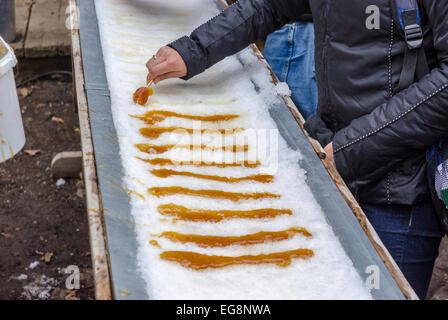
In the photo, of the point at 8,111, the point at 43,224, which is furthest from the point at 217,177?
the point at 43,224

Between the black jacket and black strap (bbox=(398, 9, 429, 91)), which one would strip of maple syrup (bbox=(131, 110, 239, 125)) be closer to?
the black jacket

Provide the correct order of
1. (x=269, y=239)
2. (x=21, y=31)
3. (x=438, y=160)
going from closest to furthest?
(x=269, y=239) < (x=438, y=160) < (x=21, y=31)

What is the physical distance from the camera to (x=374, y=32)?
1.69 m

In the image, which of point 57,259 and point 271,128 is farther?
point 57,259

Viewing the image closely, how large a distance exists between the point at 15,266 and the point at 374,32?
2397 mm

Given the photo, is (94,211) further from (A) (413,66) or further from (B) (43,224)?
(B) (43,224)

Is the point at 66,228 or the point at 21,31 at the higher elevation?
the point at 21,31

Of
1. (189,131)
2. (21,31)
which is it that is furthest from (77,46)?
(21,31)

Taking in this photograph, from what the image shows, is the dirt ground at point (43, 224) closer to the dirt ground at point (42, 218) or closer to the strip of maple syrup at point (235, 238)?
the dirt ground at point (42, 218)

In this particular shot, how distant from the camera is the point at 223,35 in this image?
7.34 feet

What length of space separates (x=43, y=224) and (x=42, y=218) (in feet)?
0.20

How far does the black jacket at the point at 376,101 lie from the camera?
63.1 inches

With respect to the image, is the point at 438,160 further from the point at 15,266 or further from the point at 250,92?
the point at 15,266

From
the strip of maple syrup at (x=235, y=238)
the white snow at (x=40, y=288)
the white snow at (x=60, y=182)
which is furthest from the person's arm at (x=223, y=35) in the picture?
the white snow at (x=60, y=182)
